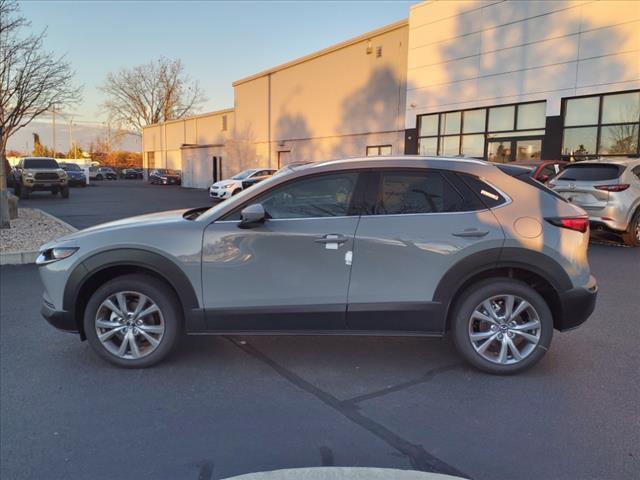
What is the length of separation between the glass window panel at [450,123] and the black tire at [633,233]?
11432 mm

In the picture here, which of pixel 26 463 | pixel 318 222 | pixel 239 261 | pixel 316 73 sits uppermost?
pixel 316 73

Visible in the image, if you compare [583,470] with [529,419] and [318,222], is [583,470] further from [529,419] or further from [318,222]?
[318,222]

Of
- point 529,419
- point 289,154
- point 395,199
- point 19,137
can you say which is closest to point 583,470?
point 529,419

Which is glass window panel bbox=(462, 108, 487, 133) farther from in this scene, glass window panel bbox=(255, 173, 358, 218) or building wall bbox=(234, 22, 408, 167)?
glass window panel bbox=(255, 173, 358, 218)

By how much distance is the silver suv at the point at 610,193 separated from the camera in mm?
9781

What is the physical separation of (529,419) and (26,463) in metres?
3.13

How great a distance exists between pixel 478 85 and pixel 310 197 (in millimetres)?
17733

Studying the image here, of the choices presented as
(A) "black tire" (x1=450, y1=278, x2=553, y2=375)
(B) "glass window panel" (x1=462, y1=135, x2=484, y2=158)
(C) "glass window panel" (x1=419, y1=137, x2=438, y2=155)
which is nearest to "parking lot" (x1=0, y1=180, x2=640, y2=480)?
(A) "black tire" (x1=450, y1=278, x2=553, y2=375)

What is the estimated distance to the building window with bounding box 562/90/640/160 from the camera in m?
15.4

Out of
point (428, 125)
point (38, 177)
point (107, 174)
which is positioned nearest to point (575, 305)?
point (428, 125)

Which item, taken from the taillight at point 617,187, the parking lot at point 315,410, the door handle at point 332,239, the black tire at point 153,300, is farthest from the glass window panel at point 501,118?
the black tire at point 153,300

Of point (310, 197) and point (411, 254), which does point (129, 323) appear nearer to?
point (310, 197)

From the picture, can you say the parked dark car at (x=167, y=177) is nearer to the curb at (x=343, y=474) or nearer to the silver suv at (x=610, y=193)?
the silver suv at (x=610, y=193)

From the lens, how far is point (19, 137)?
99.4 metres
